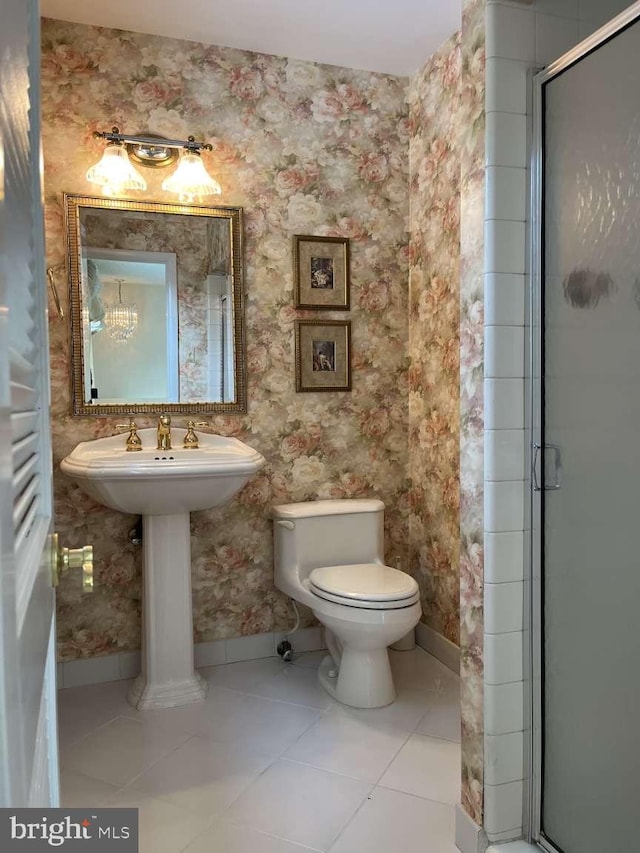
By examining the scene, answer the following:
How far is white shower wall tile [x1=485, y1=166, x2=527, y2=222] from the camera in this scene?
4.95ft

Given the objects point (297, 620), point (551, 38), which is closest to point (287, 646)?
point (297, 620)

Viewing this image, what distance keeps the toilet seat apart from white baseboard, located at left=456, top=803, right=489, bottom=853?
27.1 inches

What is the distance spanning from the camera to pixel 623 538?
4.45 feet

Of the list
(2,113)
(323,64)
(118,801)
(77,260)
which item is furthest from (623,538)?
(323,64)

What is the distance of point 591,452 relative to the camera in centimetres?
143

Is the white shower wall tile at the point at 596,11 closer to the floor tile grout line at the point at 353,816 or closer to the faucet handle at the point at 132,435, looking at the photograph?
the faucet handle at the point at 132,435

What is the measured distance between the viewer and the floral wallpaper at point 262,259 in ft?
8.16

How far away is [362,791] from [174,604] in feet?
3.14

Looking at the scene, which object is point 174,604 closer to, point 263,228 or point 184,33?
point 263,228


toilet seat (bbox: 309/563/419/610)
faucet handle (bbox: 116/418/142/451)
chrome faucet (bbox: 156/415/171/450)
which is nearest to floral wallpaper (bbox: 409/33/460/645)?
toilet seat (bbox: 309/563/419/610)

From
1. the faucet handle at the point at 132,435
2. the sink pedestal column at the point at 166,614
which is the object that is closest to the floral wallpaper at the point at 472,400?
the sink pedestal column at the point at 166,614

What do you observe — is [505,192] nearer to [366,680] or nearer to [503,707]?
[503,707]

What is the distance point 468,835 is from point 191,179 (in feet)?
7.75

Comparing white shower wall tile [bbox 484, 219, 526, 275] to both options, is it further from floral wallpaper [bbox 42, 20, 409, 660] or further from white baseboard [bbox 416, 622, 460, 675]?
white baseboard [bbox 416, 622, 460, 675]
